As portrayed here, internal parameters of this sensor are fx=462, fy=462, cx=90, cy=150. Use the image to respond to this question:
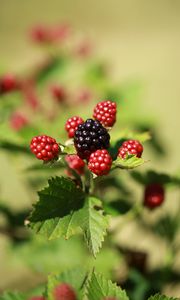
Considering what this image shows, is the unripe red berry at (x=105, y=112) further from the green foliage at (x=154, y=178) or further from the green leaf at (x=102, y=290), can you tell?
the green leaf at (x=102, y=290)

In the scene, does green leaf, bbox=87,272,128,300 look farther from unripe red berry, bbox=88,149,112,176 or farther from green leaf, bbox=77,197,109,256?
unripe red berry, bbox=88,149,112,176

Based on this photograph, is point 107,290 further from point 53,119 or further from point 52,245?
point 53,119

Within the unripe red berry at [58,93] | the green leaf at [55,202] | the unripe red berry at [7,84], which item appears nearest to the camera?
the green leaf at [55,202]

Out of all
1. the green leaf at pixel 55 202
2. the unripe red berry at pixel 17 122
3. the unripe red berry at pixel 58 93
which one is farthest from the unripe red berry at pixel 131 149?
the unripe red berry at pixel 58 93

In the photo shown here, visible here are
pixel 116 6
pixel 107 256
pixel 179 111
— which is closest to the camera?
pixel 107 256

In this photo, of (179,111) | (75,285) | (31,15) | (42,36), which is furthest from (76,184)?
(31,15)

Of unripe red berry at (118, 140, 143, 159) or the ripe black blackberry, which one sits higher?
the ripe black blackberry

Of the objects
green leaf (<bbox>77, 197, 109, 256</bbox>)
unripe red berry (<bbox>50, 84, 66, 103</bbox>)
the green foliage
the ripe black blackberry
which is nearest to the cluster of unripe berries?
the ripe black blackberry
